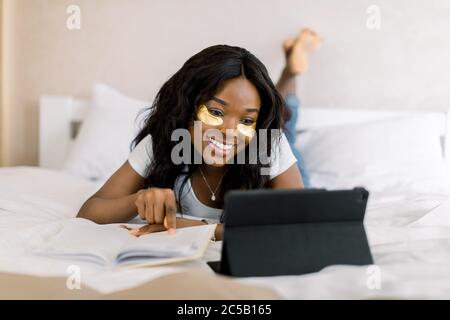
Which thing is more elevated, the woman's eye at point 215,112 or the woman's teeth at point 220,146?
the woman's eye at point 215,112

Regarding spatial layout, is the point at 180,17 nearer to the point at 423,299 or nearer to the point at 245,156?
the point at 245,156

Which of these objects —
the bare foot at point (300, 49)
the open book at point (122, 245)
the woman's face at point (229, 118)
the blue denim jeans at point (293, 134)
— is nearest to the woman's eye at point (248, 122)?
the woman's face at point (229, 118)

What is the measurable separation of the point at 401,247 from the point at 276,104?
394mm

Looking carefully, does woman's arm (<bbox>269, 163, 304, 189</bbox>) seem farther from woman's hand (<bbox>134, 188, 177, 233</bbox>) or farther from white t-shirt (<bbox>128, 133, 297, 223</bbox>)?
woman's hand (<bbox>134, 188, 177, 233</bbox>)

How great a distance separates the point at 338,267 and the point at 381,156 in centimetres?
111

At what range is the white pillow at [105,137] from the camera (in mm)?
1979

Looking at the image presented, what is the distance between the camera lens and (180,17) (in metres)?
2.12

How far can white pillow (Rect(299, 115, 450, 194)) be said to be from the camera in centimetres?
181

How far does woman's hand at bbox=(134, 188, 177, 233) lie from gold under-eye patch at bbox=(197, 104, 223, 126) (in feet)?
0.62

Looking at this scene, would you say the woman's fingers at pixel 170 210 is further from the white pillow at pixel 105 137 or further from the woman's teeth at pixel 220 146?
the white pillow at pixel 105 137

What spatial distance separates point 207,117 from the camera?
113 cm

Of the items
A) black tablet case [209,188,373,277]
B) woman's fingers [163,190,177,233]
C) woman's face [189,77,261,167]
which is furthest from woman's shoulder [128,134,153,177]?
black tablet case [209,188,373,277]

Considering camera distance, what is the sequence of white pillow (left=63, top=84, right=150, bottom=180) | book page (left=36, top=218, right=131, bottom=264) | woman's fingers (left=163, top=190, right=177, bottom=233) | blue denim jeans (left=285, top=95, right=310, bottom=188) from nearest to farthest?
1. book page (left=36, top=218, right=131, bottom=264)
2. woman's fingers (left=163, top=190, right=177, bottom=233)
3. blue denim jeans (left=285, top=95, right=310, bottom=188)
4. white pillow (left=63, top=84, right=150, bottom=180)

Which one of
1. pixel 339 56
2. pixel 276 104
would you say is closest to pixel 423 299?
pixel 276 104
